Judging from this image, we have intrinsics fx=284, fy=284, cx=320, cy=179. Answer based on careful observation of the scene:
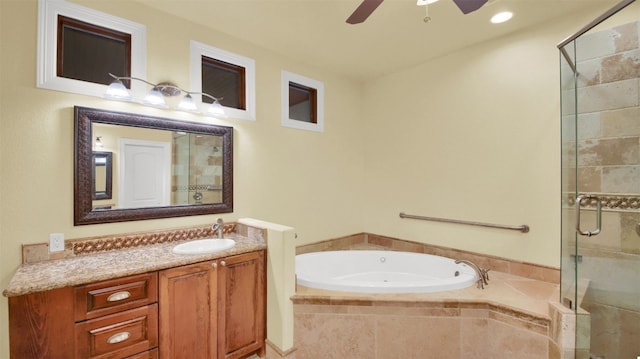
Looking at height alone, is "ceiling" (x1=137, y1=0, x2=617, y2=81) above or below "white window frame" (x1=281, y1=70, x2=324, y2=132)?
above

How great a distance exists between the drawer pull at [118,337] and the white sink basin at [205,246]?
532 millimetres

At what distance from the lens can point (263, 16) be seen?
2338mm

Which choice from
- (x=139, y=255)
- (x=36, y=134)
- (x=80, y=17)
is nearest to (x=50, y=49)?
(x=80, y=17)

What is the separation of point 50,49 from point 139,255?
4.77 feet

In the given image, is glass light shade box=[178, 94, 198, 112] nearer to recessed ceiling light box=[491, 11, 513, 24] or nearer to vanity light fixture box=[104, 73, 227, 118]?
vanity light fixture box=[104, 73, 227, 118]

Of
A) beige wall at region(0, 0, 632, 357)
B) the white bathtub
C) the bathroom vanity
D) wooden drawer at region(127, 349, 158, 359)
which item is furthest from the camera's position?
the white bathtub

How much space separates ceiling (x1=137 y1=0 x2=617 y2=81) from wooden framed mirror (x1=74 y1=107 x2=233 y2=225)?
3.03 feet

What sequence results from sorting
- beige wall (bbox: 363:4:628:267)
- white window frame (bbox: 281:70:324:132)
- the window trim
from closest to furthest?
beige wall (bbox: 363:4:628:267)
the window trim
white window frame (bbox: 281:70:324:132)

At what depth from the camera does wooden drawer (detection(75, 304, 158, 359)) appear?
5.02ft

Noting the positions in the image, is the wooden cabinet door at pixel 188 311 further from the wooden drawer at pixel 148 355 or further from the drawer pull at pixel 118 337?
the drawer pull at pixel 118 337

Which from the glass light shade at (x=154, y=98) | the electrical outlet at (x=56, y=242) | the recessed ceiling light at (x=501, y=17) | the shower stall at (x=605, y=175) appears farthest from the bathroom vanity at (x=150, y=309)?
the recessed ceiling light at (x=501, y=17)

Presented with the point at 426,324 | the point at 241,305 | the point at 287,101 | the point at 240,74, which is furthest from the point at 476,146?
the point at 241,305

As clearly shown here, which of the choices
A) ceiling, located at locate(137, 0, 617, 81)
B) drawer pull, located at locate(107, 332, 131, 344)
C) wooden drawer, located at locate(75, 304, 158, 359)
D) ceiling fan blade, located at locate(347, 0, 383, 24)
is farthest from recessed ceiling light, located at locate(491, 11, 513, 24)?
drawer pull, located at locate(107, 332, 131, 344)

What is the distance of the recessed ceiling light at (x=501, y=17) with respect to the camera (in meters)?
2.28
